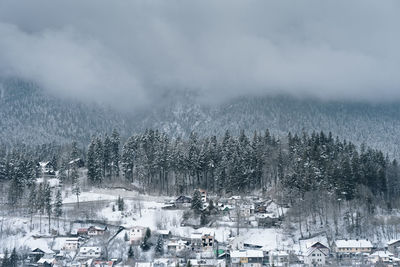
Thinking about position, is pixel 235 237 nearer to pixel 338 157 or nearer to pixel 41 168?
pixel 338 157

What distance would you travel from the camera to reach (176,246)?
8862 centimetres

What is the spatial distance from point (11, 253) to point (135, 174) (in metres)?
38.7

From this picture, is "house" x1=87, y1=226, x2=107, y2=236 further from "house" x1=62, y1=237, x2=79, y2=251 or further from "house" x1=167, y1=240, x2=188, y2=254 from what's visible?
"house" x1=167, y1=240, x2=188, y2=254

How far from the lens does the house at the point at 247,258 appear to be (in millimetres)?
84637

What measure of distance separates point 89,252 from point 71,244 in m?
4.66

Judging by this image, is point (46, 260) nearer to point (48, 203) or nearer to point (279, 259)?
point (48, 203)

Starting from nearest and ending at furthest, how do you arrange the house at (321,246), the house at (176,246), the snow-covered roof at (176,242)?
the house at (321,246)
the house at (176,246)
the snow-covered roof at (176,242)

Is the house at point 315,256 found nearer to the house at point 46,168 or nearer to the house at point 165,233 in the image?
the house at point 165,233

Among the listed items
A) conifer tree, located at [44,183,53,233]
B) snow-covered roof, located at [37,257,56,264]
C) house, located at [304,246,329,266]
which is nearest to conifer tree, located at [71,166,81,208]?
conifer tree, located at [44,183,53,233]

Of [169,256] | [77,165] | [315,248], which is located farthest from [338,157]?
[77,165]

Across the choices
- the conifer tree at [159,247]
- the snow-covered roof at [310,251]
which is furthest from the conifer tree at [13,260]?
the snow-covered roof at [310,251]

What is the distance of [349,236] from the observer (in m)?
91.1

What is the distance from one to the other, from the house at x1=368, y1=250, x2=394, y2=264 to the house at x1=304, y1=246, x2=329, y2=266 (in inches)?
290

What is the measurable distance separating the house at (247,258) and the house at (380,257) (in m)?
18.4
